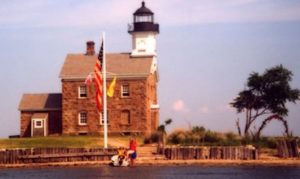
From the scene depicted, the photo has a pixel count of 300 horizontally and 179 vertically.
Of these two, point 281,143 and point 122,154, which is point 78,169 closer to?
point 122,154

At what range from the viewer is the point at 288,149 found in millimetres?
49781

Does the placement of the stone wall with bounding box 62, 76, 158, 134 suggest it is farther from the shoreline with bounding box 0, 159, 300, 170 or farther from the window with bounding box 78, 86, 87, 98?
the shoreline with bounding box 0, 159, 300, 170

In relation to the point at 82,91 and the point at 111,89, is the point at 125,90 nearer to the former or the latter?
the point at 82,91

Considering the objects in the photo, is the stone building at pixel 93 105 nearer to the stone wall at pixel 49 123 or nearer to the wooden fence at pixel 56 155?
the stone wall at pixel 49 123

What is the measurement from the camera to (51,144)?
190ft

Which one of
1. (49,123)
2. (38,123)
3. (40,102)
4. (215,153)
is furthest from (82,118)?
(215,153)

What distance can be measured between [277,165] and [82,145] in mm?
15722

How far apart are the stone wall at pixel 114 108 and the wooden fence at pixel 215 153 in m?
19.2

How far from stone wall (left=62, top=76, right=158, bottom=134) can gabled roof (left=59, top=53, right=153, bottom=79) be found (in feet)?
2.01

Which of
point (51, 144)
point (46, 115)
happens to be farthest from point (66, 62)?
point (51, 144)

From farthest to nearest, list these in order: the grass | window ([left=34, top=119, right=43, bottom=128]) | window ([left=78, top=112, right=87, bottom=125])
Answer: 1. window ([left=34, top=119, right=43, bottom=128])
2. window ([left=78, top=112, right=87, bottom=125])
3. the grass

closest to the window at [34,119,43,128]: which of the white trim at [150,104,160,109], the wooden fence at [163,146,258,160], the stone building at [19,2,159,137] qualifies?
the stone building at [19,2,159,137]

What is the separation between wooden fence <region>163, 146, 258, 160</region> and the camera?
48.9m

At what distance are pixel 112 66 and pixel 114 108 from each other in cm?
384
